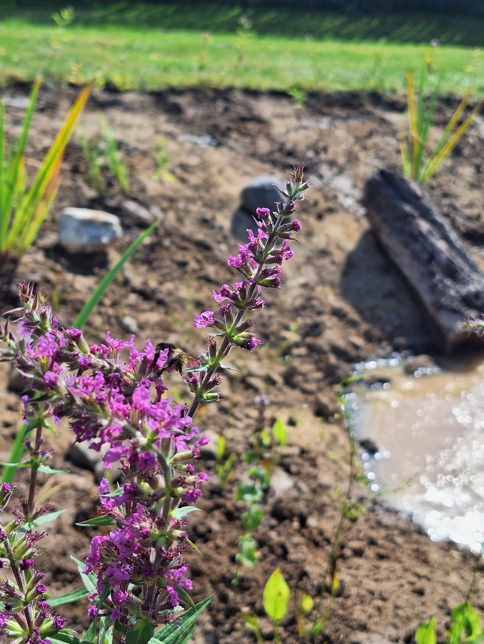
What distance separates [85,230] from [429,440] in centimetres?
268

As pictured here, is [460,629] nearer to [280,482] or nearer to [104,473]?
[280,482]

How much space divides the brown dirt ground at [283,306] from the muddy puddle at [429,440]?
0.59 ft

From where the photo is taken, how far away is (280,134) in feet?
18.5

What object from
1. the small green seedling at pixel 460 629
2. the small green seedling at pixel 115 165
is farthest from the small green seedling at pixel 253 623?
the small green seedling at pixel 115 165

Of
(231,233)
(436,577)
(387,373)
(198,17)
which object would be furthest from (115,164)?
(198,17)

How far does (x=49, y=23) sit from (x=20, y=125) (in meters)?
5.87

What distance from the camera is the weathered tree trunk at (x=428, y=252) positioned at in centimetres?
381

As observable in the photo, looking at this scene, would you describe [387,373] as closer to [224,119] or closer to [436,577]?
[436,577]

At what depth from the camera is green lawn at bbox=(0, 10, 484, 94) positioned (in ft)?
20.6

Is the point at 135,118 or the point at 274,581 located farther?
the point at 135,118

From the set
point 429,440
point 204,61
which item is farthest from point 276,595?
point 204,61

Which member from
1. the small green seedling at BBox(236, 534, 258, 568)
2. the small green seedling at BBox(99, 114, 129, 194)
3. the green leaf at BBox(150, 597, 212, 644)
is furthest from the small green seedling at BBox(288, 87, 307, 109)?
the green leaf at BBox(150, 597, 212, 644)

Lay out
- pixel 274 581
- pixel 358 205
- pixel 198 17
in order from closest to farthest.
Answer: pixel 274 581
pixel 358 205
pixel 198 17

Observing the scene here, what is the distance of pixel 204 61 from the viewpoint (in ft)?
23.5
